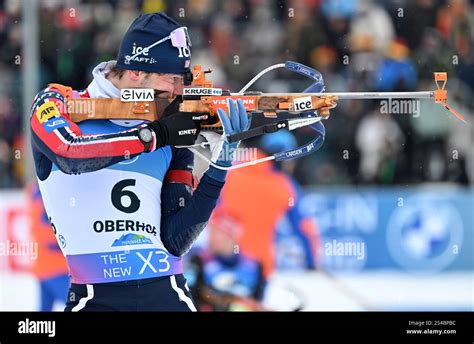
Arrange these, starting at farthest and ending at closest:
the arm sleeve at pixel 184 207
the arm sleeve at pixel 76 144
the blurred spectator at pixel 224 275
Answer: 1. the blurred spectator at pixel 224 275
2. the arm sleeve at pixel 184 207
3. the arm sleeve at pixel 76 144

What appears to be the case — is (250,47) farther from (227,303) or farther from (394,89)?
(227,303)

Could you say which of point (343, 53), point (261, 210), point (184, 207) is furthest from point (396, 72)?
point (184, 207)

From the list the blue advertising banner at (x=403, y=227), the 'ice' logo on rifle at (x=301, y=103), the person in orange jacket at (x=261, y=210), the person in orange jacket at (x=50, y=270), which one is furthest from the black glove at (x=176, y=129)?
the blue advertising banner at (x=403, y=227)

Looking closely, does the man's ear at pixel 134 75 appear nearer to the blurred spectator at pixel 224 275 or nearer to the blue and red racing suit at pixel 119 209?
the blue and red racing suit at pixel 119 209

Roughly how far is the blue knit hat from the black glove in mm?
208

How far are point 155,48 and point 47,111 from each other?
A: 0.44 metres

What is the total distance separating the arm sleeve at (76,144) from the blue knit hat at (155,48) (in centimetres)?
31

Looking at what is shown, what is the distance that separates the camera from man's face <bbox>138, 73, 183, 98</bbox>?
360 cm

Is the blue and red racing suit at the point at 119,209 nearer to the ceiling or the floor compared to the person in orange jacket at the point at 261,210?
nearer to the ceiling

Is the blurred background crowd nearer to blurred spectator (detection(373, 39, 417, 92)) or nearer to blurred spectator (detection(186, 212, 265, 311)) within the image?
blurred spectator (detection(373, 39, 417, 92))

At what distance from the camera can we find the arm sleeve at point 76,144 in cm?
333

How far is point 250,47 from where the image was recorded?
7688mm
